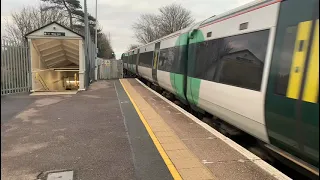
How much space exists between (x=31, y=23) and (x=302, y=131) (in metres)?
39.0

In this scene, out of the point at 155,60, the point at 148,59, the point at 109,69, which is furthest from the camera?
the point at 109,69

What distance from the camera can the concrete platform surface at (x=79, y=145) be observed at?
440 cm

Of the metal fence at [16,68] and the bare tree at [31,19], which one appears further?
the bare tree at [31,19]

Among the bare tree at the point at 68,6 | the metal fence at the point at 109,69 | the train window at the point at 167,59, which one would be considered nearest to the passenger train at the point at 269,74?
the train window at the point at 167,59

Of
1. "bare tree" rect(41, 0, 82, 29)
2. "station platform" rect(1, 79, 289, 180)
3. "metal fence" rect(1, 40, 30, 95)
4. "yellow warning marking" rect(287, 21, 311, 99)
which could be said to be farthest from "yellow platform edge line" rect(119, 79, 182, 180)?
"bare tree" rect(41, 0, 82, 29)

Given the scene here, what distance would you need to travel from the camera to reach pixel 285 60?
3697 millimetres

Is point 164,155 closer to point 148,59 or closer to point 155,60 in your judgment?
point 155,60

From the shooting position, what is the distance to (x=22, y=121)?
7680 millimetres

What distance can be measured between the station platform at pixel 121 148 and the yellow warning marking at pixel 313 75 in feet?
4.61

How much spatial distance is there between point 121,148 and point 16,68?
9707mm

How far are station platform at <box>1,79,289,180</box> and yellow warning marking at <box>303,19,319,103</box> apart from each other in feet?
4.61

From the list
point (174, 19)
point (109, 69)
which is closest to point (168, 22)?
point (174, 19)

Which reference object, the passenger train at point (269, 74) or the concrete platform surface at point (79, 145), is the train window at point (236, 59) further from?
the concrete platform surface at point (79, 145)

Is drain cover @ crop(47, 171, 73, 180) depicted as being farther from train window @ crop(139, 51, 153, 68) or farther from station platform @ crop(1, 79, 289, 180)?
train window @ crop(139, 51, 153, 68)
